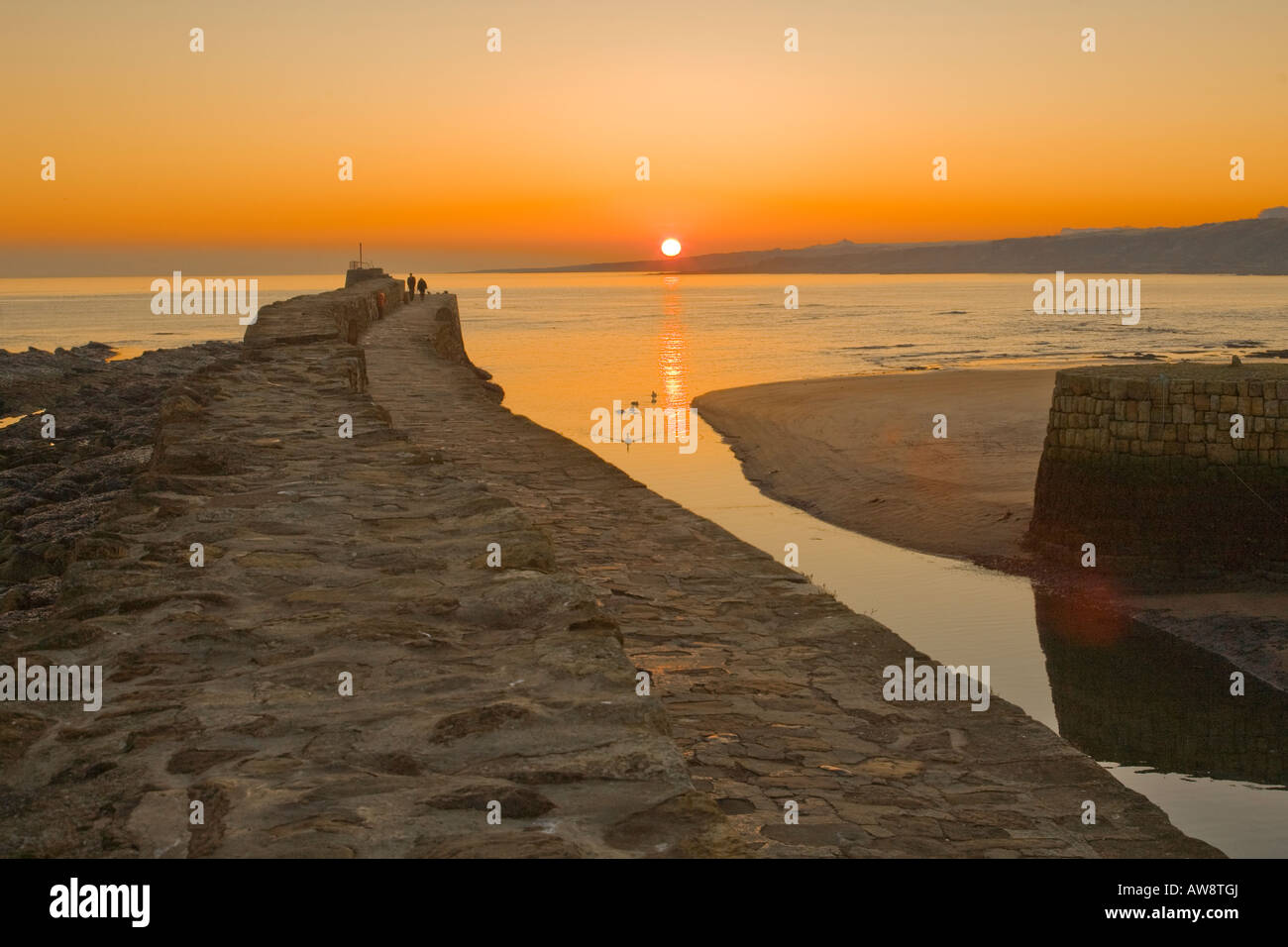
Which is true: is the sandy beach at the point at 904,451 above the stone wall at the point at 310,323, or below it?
below

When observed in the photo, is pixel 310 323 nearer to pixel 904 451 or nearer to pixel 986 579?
pixel 904 451

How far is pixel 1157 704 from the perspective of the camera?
8.73 metres

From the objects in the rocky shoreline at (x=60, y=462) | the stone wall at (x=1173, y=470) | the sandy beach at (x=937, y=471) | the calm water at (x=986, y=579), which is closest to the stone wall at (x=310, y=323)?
the rocky shoreline at (x=60, y=462)

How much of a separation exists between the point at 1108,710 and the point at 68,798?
7.57 m

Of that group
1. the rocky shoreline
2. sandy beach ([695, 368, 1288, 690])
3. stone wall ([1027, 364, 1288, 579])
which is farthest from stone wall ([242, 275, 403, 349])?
stone wall ([1027, 364, 1288, 579])

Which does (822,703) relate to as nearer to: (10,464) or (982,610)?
(982,610)

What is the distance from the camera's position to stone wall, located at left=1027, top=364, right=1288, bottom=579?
1182 centimetres

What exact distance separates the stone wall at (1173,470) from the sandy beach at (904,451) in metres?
1.22

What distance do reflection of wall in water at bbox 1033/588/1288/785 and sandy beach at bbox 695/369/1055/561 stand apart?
3.34 meters

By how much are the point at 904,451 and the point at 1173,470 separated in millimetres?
8788

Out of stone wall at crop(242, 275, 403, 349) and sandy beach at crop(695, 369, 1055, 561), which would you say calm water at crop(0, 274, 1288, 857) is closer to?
sandy beach at crop(695, 369, 1055, 561)

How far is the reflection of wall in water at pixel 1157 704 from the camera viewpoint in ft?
25.5

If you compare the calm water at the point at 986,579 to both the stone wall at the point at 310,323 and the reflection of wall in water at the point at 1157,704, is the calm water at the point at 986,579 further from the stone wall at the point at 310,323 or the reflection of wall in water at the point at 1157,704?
the stone wall at the point at 310,323
